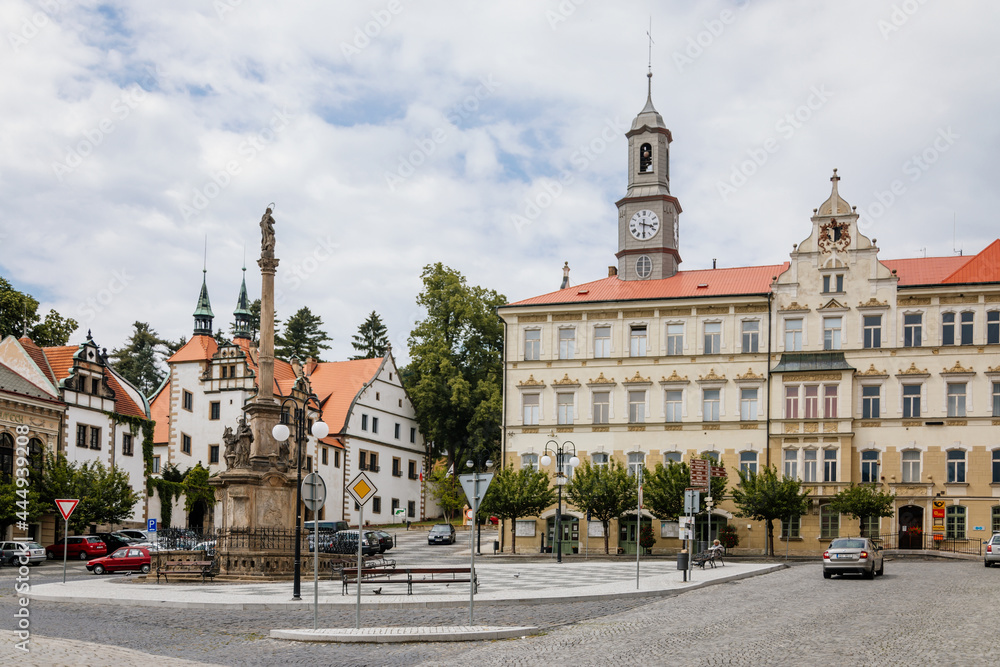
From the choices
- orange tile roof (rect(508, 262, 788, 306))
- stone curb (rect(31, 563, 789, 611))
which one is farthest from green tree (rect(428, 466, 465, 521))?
stone curb (rect(31, 563, 789, 611))

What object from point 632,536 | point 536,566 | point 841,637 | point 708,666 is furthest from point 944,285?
point 708,666

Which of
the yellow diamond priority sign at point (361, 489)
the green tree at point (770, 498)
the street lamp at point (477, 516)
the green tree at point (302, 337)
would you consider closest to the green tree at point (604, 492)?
the street lamp at point (477, 516)

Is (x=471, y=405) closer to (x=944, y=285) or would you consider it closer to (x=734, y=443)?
(x=734, y=443)

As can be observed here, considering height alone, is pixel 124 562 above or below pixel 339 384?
below

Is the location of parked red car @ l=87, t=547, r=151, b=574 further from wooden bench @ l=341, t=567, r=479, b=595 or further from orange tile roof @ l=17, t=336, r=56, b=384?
orange tile roof @ l=17, t=336, r=56, b=384

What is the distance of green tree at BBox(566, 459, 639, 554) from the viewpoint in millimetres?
50812

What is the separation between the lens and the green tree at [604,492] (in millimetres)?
50812

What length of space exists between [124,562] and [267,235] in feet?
49.8

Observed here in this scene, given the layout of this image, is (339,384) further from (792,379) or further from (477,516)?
(477,516)

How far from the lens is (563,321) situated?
57.8m

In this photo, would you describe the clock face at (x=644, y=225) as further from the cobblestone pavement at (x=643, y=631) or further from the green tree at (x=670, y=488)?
the cobblestone pavement at (x=643, y=631)

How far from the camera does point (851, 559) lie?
1198 inches

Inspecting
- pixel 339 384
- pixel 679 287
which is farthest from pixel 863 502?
pixel 339 384

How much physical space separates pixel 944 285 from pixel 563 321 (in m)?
19.7
